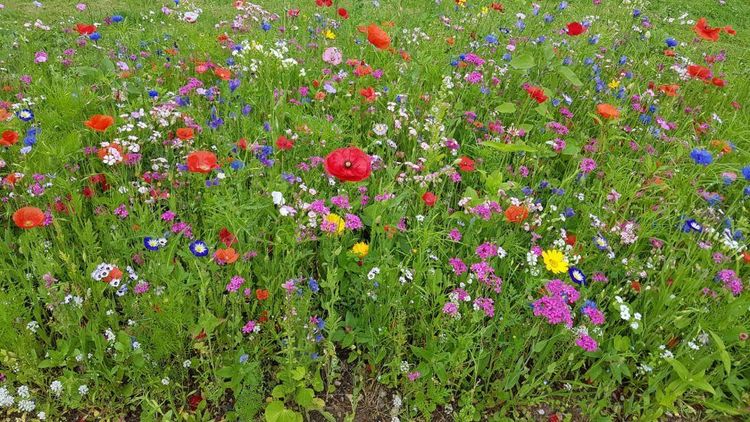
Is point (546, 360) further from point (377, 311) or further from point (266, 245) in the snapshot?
point (266, 245)

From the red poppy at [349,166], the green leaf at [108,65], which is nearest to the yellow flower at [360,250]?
the red poppy at [349,166]

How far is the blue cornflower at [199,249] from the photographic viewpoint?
2.06 metres

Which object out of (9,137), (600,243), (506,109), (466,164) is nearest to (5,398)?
(9,137)

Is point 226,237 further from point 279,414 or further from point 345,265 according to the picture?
point 279,414

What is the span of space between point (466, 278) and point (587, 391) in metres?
0.73

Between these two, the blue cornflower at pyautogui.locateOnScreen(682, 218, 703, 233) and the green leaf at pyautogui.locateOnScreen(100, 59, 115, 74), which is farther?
the green leaf at pyautogui.locateOnScreen(100, 59, 115, 74)

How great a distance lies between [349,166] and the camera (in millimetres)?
1937

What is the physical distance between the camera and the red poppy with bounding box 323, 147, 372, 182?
1918 mm

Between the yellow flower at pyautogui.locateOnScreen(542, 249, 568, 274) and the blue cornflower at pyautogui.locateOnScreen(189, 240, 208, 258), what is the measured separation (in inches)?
58.0

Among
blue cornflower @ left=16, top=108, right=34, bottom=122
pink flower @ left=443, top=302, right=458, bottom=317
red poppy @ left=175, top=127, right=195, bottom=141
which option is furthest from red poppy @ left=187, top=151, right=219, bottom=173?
blue cornflower @ left=16, top=108, right=34, bottom=122

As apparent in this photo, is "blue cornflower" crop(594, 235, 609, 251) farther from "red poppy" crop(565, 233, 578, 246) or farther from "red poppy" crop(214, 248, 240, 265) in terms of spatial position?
"red poppy" crop(214, 248, 240, 265)

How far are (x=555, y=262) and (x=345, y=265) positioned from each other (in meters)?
0.96

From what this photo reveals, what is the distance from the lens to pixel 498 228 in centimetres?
262

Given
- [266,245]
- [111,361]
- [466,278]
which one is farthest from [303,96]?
[111,361]
